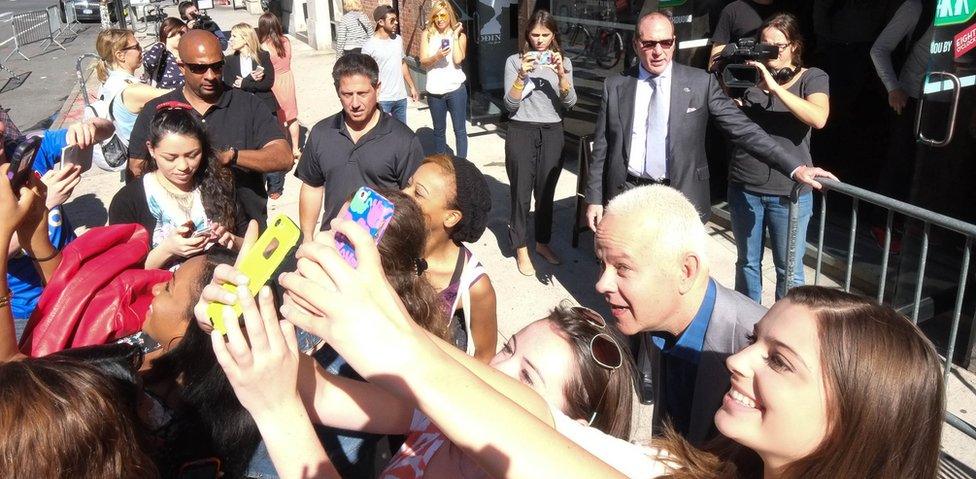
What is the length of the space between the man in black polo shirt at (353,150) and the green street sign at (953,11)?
2821 millimetres

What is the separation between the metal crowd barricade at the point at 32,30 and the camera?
63.4ft

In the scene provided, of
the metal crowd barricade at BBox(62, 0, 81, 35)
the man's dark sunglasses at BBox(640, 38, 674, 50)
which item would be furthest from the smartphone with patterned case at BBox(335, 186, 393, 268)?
the metal crowd barricade at BBox(62, 0, 81, 35)

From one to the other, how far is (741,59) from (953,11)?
1.06 m

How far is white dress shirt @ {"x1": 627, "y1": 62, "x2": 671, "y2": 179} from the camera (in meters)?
3.64

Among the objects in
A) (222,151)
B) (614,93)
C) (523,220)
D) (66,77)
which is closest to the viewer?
(222,151)

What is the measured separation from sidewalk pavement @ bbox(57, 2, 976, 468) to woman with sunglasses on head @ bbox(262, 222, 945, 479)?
1578 mm

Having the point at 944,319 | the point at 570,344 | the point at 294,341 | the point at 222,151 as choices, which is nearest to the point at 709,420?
the point at 570,344

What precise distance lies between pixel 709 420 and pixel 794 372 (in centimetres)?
63

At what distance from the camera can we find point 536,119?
16.1ft

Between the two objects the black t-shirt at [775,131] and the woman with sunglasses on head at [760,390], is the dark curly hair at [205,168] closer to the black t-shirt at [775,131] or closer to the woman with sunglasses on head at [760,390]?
the woman with sunglasses on head at [760,390]

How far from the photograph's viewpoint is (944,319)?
160 inches

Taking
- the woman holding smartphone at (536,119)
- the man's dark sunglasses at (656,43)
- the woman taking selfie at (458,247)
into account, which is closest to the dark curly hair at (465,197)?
the woman taking selfie at (458,247)

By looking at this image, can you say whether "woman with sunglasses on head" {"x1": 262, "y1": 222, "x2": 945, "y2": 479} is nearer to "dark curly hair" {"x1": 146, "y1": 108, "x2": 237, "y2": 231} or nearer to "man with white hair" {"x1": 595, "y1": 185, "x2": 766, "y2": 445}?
"man with white hair" {"x1": 595, "y1": 185, "x2": 766, "y2": 445}

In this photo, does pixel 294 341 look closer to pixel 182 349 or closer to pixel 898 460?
pixel 182 349
